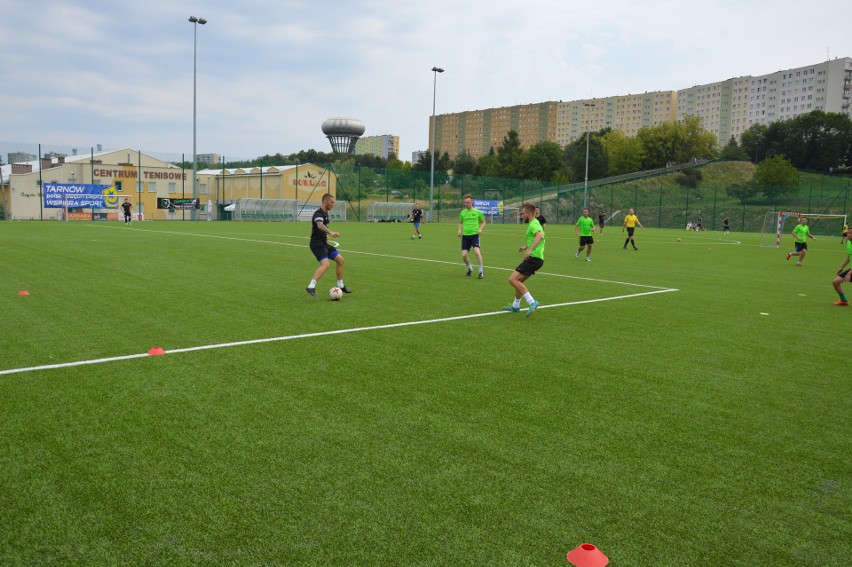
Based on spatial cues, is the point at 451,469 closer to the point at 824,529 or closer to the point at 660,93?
the point at 824,529

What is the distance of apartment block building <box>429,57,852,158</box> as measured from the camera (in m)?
135

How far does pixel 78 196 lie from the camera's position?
43.6 metres

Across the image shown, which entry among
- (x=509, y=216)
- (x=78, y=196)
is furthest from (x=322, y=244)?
(x=509, y=216)

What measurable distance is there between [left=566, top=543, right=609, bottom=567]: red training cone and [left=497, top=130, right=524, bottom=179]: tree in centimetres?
10141

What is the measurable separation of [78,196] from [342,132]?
81579 millimetres

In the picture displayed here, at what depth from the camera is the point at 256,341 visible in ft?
25.6

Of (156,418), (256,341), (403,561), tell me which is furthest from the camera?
(256,341)

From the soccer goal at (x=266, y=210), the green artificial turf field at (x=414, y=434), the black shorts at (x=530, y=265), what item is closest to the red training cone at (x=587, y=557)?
the green artificial turf field at (x=414, y=434)

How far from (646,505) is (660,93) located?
627 ft

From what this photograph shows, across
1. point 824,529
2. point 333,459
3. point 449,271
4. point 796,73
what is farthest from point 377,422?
point 796,73

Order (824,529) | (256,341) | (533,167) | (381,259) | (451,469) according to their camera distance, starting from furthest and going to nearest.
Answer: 1. (533,167)
2. (381,259)
3. (256,341)
4. (451,469)
5. (824,529)

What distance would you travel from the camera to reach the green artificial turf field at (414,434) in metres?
3.36

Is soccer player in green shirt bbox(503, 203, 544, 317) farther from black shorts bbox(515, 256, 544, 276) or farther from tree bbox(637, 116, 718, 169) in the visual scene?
tree bbox(637, 116, 718, 169)

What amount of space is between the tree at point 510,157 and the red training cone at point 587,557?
333ft
